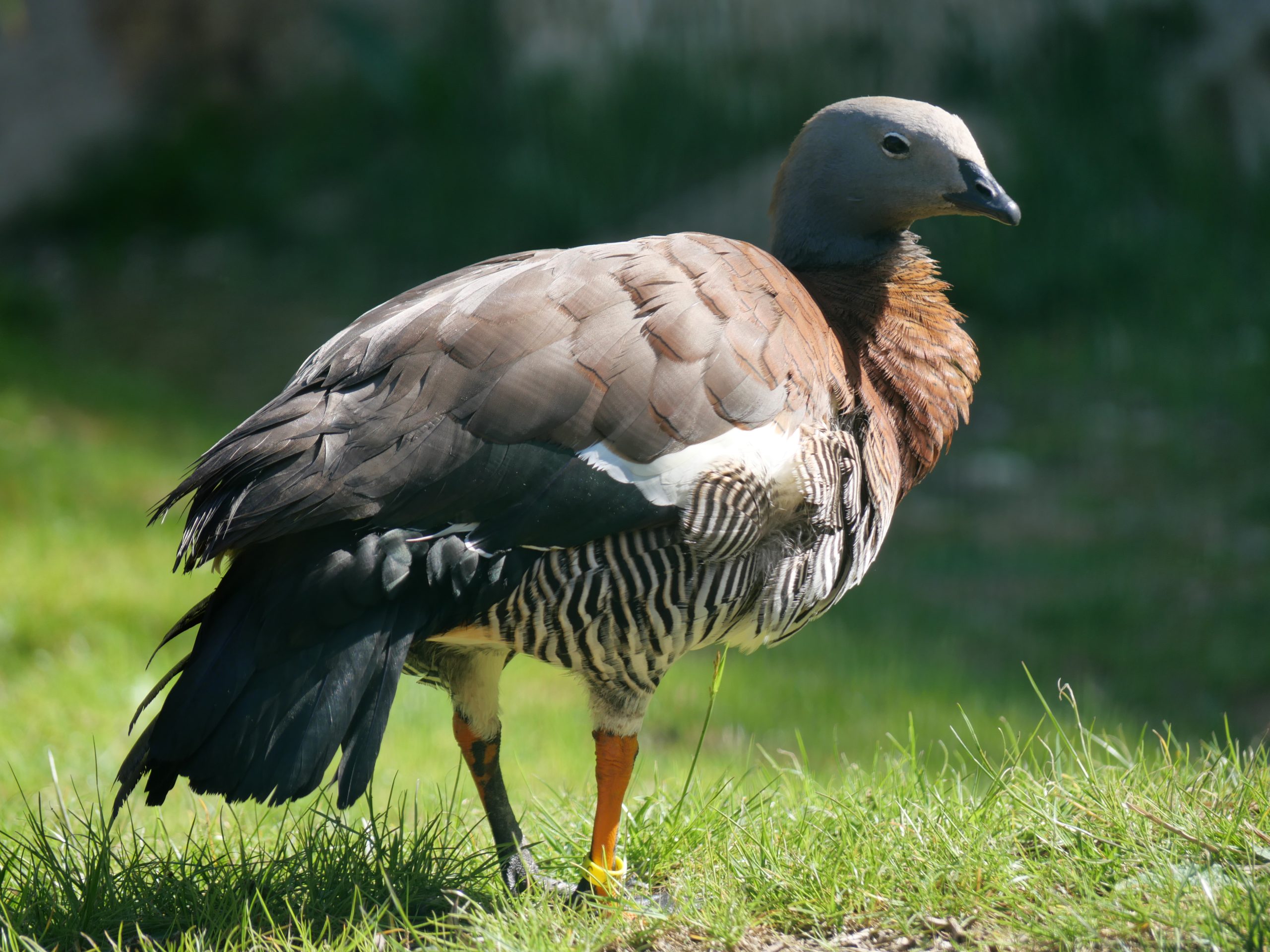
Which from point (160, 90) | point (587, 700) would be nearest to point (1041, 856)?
point (587, 700)

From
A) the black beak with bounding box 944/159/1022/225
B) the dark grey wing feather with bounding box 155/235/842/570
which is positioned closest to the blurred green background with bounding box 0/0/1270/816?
the dark grey wing feather with bounding box 155/235/842/570

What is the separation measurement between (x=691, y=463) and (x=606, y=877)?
95 cm

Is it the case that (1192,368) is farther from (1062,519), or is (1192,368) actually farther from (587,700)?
(587,700)

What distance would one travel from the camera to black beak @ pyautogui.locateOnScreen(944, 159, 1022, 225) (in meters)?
3.55

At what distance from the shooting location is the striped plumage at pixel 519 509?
275cm

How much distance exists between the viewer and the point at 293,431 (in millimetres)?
2838

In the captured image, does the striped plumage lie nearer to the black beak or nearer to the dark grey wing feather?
the dark grey wing feather

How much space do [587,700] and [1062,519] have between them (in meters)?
4.64

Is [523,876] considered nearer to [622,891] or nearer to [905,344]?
[622,891]

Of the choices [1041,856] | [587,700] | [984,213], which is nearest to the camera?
[1041,856]

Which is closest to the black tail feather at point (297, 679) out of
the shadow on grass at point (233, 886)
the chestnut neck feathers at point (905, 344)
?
the shadow on grass at point (233, 886)

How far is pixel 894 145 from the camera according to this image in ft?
11.9

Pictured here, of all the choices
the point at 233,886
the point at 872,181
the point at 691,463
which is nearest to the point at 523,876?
the point at 233,886

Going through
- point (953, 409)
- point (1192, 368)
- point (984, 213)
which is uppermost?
point (984, 213)
